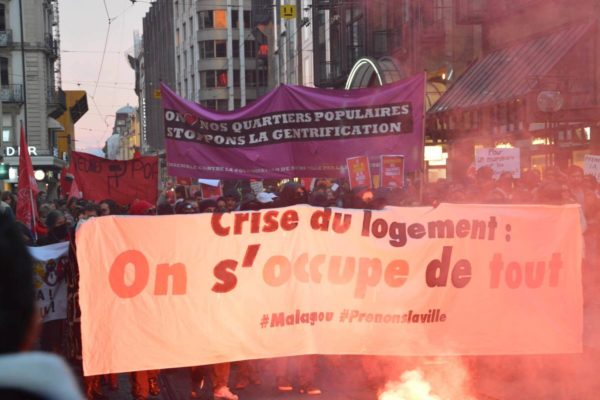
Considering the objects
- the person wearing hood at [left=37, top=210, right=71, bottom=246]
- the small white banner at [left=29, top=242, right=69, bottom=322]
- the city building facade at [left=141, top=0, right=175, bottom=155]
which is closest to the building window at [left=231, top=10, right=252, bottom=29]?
the city building facade at [left=141, top=0, right=175, bottom=155]

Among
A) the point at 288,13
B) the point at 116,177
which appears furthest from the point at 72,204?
the point at 288,13

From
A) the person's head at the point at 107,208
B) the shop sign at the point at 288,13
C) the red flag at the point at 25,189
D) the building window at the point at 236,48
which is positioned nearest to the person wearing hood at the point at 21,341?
the person's head at the point at 107,208

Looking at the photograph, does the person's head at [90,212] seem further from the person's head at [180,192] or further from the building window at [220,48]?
the building window at [220,48]

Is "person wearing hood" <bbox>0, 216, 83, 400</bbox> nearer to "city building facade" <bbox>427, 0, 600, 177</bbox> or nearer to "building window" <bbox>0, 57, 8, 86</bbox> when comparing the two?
"city building facade" <bbox>427, 0, 600, 177</bbox>

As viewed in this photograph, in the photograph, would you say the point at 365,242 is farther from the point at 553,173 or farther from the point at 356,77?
the point at 356,77

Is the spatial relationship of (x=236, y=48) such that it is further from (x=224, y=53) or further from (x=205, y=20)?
(x=205, y=20)

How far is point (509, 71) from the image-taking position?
56.9 feet

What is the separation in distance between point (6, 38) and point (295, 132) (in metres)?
41.3

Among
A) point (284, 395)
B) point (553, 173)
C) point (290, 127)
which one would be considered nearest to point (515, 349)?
point (284, 395)

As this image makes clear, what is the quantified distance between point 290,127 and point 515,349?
125 inches

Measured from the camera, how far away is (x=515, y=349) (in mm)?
6398

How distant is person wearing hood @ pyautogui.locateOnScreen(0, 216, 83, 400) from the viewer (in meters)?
1.13

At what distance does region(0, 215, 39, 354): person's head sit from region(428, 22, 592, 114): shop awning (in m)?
14.8

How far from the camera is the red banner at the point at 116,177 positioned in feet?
42.1
